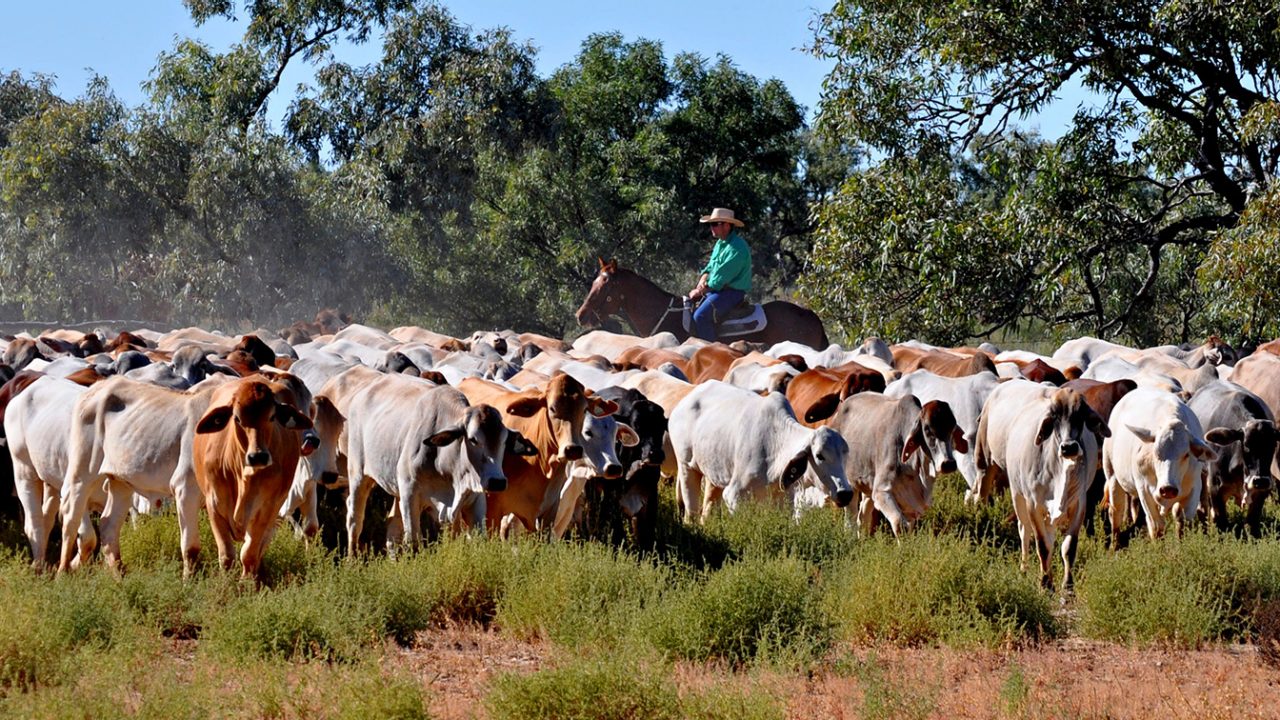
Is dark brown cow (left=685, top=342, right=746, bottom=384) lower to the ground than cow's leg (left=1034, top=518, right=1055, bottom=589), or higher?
higher

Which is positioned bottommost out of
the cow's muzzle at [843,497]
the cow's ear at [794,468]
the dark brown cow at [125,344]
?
the cow's muzzle at [843,497]

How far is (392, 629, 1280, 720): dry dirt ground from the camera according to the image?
24.7ft

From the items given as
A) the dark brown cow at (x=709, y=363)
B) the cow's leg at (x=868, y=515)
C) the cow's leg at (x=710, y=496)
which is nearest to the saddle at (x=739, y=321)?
the dark brown cow at (x=709, y=363)

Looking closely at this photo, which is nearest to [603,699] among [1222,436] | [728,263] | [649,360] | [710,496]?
[710,496]

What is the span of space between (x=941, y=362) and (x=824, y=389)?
146 inches

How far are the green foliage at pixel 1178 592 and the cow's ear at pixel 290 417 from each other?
187 inches

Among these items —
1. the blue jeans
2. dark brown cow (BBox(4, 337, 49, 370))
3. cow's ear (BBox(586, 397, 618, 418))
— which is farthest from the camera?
the blue jeans

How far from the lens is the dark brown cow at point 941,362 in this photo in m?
15.6

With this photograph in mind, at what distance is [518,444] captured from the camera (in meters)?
10.5

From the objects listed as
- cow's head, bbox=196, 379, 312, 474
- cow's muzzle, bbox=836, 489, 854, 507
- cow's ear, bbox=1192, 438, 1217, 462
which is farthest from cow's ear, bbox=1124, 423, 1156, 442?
cow's head, bbox=196, 379, 312, 474

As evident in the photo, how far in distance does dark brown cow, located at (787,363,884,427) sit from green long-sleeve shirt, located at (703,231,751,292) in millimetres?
8613

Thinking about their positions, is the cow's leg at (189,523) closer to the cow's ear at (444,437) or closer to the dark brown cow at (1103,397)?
the cow's ear at (444,437)

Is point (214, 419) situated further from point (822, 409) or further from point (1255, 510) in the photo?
point (1255, 510)

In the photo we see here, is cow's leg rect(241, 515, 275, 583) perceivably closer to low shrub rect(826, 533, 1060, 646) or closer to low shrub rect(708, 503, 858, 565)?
low shrub rect(708, 503, 858, 565)
